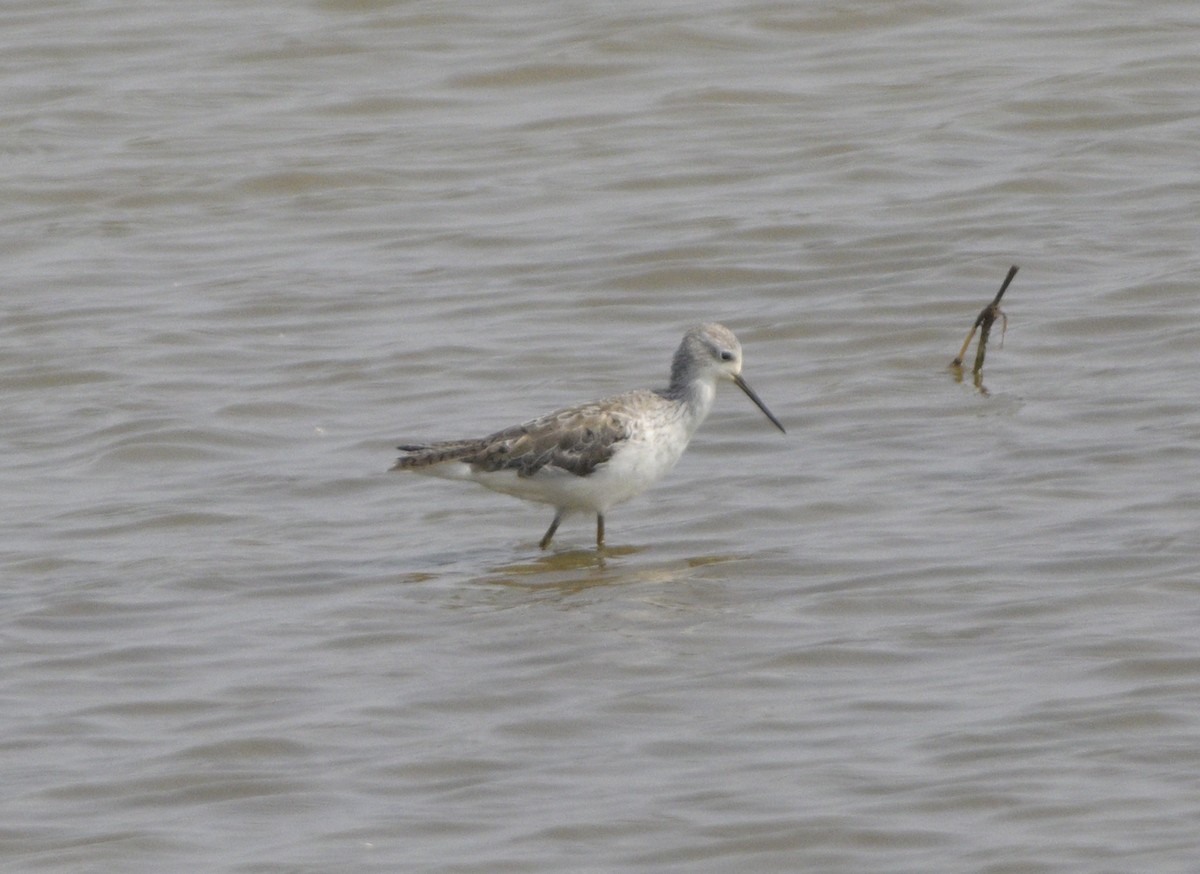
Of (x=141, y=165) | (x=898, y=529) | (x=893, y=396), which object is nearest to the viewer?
(x=898, y=529)

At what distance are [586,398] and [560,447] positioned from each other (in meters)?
2.02

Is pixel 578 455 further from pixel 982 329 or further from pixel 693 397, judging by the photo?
pixel 982 329

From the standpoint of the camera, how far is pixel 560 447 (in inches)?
403

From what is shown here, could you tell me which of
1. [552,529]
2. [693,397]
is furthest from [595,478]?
[693,397]

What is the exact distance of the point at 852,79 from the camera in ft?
59.4

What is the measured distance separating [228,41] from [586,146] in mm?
4470

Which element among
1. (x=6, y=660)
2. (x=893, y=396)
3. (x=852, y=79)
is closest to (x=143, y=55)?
(x=852, y=79)

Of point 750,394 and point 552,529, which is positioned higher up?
point 750,394

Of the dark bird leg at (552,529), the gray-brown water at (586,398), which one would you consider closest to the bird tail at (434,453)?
the gray-brown water at (586,398)

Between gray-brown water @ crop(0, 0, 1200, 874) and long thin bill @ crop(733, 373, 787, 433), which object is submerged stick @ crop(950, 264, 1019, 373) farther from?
long thin bill @ crop(733, 373, 787, 433)

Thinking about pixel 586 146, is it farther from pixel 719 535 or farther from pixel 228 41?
pixel 719 535

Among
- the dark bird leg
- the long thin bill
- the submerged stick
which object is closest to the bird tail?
the dark bird leg

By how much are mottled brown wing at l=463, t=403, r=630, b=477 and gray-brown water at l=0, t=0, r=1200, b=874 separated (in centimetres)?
46

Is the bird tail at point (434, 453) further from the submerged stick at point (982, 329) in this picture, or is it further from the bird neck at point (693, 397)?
the submerged stick at point (982, 329)
